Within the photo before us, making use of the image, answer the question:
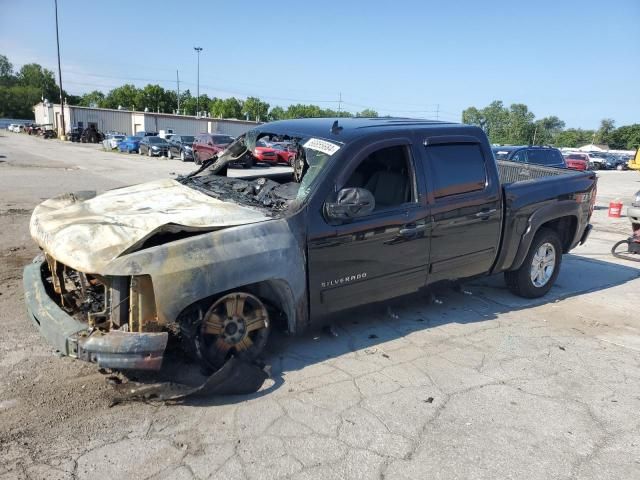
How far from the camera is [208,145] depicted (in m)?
28.1

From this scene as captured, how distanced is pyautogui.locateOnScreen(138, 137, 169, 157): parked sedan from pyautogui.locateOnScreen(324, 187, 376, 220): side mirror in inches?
1271

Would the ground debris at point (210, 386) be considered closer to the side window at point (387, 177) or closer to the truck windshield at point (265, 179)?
the truck windshield at point (265, 179)

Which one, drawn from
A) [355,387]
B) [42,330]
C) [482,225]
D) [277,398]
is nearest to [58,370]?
[42,330]

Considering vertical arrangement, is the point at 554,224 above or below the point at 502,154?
below

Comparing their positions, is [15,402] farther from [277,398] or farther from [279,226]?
[279,226]

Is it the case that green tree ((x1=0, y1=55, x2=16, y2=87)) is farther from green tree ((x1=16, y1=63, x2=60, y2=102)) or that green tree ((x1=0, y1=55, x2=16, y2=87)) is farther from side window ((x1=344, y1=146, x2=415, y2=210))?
side window ((x1=344, y1=146, x2=415, y2=210))

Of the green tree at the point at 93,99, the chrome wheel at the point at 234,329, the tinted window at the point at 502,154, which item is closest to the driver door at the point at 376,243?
the chrome wheel at the point at 234,329

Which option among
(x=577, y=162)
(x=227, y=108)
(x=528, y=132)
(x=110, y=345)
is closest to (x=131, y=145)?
(x=577, y=162)

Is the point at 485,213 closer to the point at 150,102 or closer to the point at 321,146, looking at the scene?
the point at 321,146

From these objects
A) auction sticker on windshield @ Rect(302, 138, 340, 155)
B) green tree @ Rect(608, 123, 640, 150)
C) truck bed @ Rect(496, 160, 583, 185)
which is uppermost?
green tree @ Rect(608, 123, 640, 150)

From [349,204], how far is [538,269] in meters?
3.15

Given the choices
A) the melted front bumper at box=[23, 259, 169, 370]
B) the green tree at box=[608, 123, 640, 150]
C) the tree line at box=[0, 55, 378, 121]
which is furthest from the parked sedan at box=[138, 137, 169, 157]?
the green tree at box=[608, 123, 640, 150]

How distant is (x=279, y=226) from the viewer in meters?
3.60

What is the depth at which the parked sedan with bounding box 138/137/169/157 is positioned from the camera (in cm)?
3397
